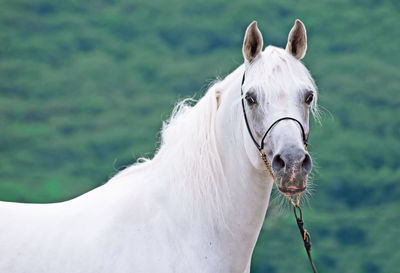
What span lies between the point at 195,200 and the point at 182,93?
10530mm

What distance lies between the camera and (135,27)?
52.7 feet

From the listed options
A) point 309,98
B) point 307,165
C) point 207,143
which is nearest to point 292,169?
point 307,165

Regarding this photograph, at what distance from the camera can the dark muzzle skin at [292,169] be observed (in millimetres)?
3146

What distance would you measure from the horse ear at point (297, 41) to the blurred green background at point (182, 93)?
21.9 feet

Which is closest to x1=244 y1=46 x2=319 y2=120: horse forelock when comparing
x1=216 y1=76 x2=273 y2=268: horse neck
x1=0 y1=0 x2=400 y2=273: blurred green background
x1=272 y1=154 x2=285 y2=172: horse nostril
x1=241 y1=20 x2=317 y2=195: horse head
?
x1=241 y1=20 x2=317 y2=195: horse head

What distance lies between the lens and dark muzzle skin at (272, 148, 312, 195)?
10.3ft

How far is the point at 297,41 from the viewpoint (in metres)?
3.64

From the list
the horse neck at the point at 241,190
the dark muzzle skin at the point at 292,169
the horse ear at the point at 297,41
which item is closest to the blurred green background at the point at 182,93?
the horse neck at the point at 241,190

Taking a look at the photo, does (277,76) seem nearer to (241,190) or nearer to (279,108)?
(279,108)

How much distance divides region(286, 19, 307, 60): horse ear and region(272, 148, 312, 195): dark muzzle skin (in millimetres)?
761

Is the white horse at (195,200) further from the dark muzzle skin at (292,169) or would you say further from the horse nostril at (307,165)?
the horse nostril at (307,165)

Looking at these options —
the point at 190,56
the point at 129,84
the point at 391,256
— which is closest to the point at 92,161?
the point at 129,84

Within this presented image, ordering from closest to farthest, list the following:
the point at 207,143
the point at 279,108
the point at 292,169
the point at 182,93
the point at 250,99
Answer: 1. the point at 292,169
2. the point at 279,108
3. the point at 250,99
4. the point at 207,143
5. the point at 182,93

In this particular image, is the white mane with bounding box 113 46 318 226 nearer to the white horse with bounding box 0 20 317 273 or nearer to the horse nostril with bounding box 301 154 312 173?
the white horse with bounding box 0 20 317 273
